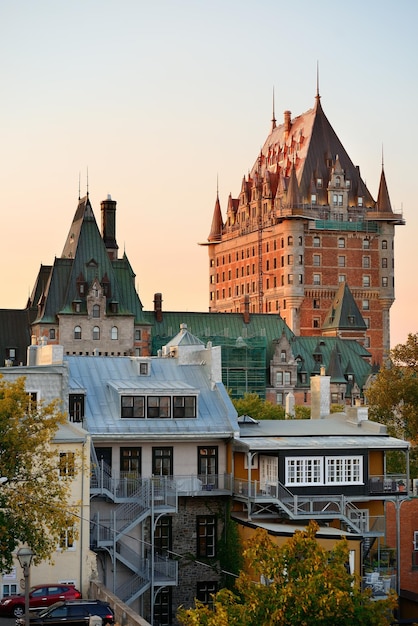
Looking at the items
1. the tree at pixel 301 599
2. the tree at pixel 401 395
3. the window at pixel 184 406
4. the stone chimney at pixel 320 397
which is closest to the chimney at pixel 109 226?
the tree at pixel 401 395

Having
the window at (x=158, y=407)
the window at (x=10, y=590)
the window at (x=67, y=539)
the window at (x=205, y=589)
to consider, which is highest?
the window at (x=158, y=407)

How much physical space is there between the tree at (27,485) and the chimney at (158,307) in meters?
119

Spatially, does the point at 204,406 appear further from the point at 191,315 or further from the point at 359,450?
the point at 191,315

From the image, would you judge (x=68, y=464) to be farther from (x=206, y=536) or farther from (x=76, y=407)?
(x=206, y=536)

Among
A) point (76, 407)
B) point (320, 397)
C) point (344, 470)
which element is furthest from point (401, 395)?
point (76, 407)

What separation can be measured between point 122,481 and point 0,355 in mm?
97760

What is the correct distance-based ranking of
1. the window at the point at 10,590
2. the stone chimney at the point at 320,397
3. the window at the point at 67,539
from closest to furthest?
the window at the point at 67,539, the window at the point at 10,590, the stone chimney at the point at 320,397

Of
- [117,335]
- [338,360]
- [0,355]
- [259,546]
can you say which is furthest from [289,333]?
[259,546]

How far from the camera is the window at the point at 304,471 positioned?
56000mm

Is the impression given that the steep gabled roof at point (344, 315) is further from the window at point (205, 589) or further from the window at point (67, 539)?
the window at point (67, 539)

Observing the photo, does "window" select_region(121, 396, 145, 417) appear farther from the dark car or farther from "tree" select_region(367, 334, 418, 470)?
"tree" select_region(367, 334, 418, 470)

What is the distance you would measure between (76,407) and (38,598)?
37.6 ft

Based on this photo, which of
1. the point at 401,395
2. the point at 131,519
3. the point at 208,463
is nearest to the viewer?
the point at 131,519

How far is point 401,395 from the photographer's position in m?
80.0
